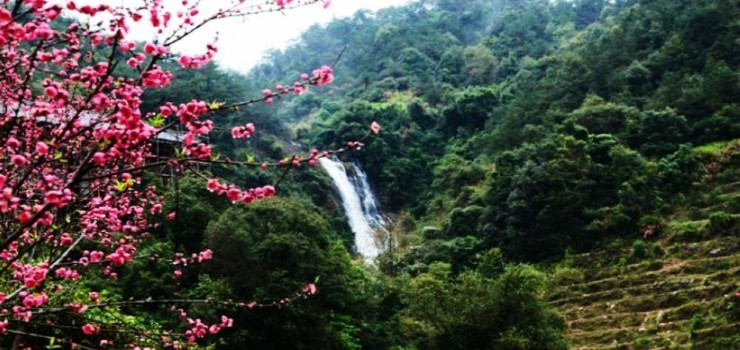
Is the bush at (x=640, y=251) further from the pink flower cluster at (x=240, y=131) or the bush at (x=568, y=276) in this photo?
the pink flower cluster at (x=240, y=131)

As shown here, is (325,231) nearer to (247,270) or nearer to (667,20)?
(247,270)

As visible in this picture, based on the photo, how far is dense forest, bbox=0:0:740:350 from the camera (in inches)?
561

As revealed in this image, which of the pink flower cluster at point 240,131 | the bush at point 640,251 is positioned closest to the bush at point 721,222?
the bush at point 640,251

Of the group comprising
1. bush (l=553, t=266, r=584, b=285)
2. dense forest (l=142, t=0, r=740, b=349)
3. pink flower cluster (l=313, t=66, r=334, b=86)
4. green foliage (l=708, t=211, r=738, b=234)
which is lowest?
pink flower cluster (l=313, t=66, r=334, b=86)

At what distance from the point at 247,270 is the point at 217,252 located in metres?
0.80

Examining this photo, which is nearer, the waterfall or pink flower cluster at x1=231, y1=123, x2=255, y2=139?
pink flower cluster at x1=231, y1=123, x2=255, y2=139

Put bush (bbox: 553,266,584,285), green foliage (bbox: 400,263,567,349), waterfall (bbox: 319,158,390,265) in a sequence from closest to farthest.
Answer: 1. green foliage (bbox: 400,263,567,349)
2. bush (bbox: 553,266,584,285)
3. waterfall (bbox: 319,158,390,265)

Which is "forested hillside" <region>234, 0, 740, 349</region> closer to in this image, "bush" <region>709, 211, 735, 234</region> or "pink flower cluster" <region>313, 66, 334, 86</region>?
"bush" <region>709, 211, 735, 234</region>

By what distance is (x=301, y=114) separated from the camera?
57375mm

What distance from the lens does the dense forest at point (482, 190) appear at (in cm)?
1425

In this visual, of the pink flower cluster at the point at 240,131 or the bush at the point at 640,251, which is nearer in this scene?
the pink flower cluster at the point at 240,131

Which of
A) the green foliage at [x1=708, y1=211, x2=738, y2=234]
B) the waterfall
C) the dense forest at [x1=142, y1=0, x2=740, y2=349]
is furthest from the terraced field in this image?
the waterfall

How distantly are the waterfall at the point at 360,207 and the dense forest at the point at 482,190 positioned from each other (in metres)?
1.03

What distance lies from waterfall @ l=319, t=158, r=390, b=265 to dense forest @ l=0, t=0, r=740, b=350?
1.03 metres
